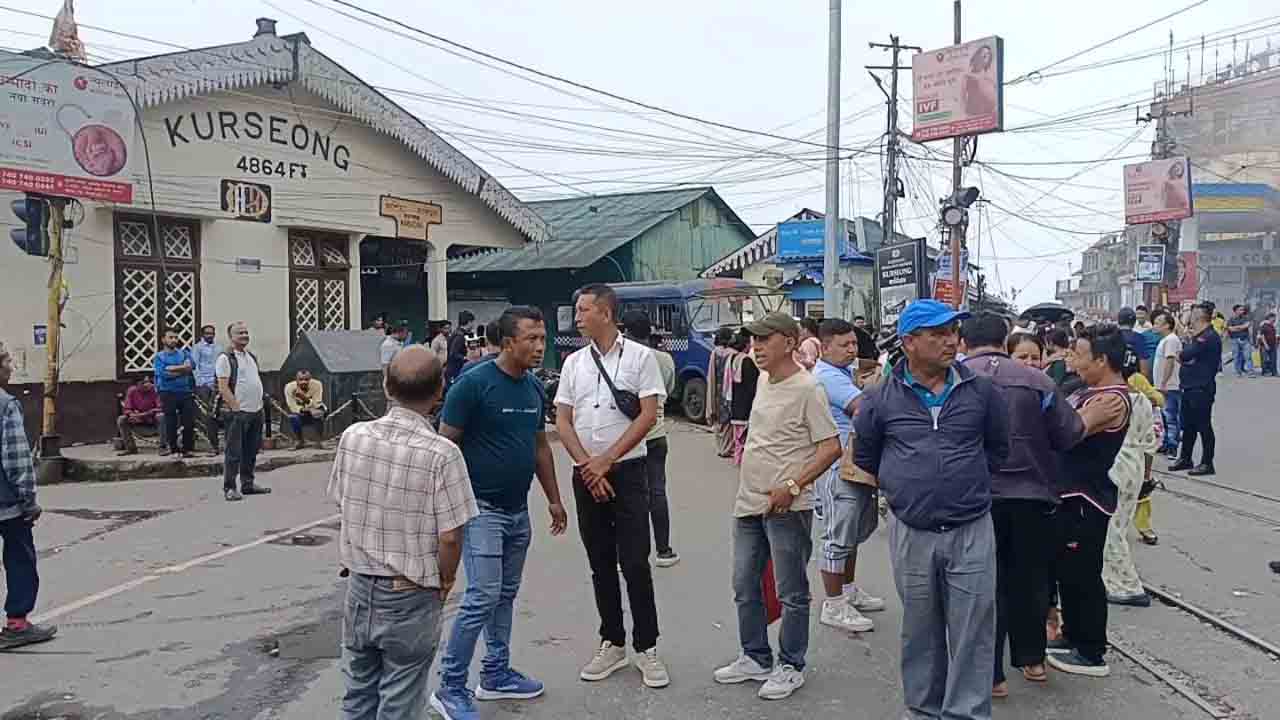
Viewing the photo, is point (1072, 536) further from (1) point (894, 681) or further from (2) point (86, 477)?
(2) point (86, 477)

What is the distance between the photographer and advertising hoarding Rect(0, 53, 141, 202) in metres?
12.1

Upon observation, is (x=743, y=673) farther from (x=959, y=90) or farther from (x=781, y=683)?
(x=959, y=90)

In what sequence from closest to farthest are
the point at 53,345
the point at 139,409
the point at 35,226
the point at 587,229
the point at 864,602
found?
1. the point at 864,602
2. the point at 53,345
3. the point at 35,226
4. the point at 139,409
5. the point at 587,229

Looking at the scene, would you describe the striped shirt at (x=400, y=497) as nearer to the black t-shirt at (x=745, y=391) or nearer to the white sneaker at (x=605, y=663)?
the white sneaker at (x=605, y=663)

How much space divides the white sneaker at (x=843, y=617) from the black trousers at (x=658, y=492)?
1.52 m

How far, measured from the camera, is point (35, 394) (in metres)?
14.5

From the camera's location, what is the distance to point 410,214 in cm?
2014

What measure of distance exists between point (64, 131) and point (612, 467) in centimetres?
1084

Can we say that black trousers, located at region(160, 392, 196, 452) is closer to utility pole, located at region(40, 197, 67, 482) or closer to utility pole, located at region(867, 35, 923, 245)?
utility pole, located at region(40, 197, 67, 482)

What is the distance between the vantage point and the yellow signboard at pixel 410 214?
19594 mm

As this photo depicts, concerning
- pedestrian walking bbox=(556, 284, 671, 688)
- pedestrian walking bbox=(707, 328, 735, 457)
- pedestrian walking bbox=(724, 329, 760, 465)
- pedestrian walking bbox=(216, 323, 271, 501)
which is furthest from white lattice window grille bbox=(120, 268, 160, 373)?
pedestrian walking bbox=(556, 284, 671, 688)

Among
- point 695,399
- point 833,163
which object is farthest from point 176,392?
point 833,163

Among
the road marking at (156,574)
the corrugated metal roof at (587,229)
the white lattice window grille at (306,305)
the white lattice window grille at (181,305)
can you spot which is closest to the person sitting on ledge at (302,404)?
the white lattice window grille at (181,305)

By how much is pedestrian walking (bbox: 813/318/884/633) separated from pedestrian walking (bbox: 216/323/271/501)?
6.81 metres
